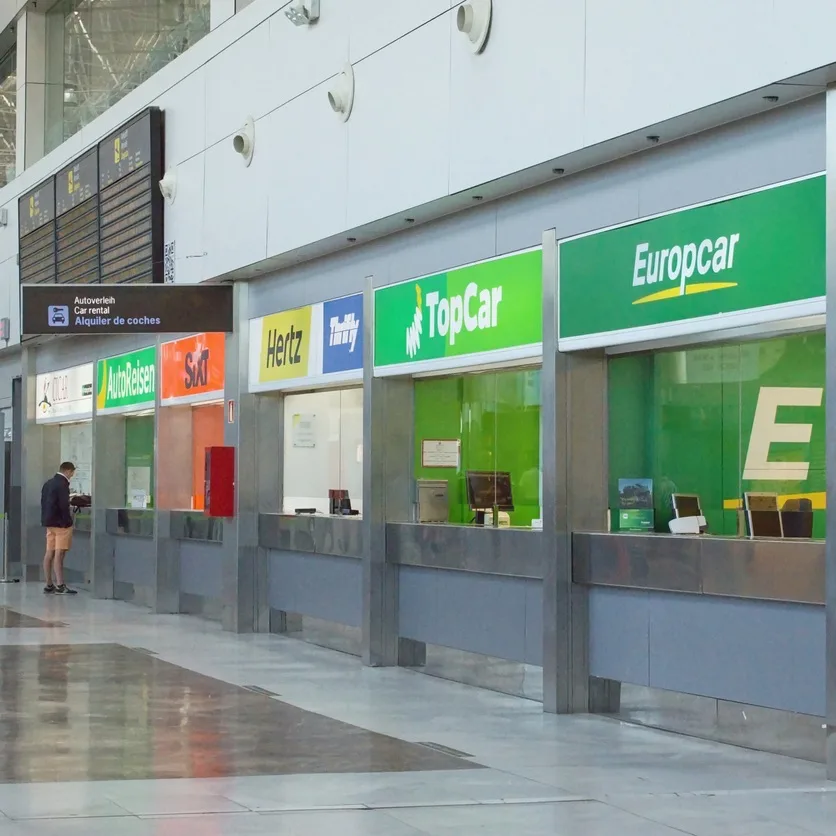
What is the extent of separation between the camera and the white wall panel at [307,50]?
12.8 meters

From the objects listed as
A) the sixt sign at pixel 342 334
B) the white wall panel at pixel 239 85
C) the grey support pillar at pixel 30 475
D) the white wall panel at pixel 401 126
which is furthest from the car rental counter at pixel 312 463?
the grey support pillar at pixel 30 475

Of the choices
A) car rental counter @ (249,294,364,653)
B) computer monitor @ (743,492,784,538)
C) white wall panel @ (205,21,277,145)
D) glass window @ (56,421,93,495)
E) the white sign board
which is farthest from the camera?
glass window @ (56,421,93,495)

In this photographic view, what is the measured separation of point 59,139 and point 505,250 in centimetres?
1237

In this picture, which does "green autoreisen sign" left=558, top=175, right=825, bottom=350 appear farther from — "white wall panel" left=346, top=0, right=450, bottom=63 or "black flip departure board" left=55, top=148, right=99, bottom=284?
"black flip departure board" left=55, top=148, right=99, bottom=284

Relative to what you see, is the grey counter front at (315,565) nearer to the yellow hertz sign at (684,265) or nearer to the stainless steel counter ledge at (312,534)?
the stainless steel counter ledge at (312,534)

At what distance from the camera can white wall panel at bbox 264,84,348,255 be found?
12891 millimetres

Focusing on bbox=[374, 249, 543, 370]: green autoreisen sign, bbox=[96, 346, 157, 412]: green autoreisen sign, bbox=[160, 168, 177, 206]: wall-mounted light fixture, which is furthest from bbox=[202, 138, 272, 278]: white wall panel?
bbox=[96, 346, 157, 412]: green autoreisen sign

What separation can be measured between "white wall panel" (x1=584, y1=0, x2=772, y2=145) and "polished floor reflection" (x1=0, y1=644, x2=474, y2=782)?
3.72m

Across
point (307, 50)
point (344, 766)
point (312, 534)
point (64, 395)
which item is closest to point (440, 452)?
point (312, 534)

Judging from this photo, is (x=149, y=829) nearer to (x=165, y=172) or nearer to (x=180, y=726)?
(x=180, y=726)

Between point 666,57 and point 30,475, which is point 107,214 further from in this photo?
point 666,57

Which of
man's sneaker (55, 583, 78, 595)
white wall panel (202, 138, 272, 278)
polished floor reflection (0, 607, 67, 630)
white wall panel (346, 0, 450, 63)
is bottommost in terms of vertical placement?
polished floor reflection (0, 607, 67, 630)

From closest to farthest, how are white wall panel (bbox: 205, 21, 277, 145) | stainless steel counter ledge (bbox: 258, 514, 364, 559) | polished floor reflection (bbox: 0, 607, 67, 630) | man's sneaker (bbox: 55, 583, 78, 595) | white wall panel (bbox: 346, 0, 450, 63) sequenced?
white wall panel (bbox: 346, 0, 450, 63) → stainless steel counter ledge (bbox: 258, 514, 364, 559) → white wall panel (bbox: 205, 21, 277, 145) → polished floor reflection (bbox: 0, 607, 67, 630) → man's sneaker (bbox: 55, 583, 78, 595)

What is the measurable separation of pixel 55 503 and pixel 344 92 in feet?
31.9
